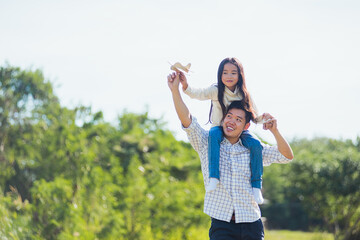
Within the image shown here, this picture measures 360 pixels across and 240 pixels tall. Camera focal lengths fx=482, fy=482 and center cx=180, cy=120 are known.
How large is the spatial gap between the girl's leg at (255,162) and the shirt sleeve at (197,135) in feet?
0.72

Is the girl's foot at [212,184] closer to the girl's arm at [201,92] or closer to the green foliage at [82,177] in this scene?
the girl's arm at [201,92]

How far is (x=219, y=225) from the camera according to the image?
250 centimetres

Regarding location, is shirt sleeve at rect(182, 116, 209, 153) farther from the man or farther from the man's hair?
the man's hair

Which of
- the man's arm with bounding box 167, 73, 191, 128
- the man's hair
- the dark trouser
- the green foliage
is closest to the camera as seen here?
the dark trouser

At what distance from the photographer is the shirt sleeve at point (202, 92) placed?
2.83 meters

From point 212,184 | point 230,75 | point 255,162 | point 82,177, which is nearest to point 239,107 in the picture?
point 230,75

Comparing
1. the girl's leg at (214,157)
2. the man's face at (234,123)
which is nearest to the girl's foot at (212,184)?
the girl's leg at (214,157)

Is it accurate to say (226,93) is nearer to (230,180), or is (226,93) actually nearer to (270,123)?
(270,123)

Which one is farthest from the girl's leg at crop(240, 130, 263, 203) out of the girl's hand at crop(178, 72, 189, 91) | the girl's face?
the girl's hand at crop(178, 72, 189, 91)

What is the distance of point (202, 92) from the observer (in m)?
2.84

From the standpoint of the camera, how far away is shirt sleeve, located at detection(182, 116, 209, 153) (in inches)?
104

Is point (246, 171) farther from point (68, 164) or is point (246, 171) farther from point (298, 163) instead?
point (298, 163)

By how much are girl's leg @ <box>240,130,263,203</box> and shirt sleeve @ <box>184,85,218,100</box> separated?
341mm

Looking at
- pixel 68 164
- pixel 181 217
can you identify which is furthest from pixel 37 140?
pixel 181 217
